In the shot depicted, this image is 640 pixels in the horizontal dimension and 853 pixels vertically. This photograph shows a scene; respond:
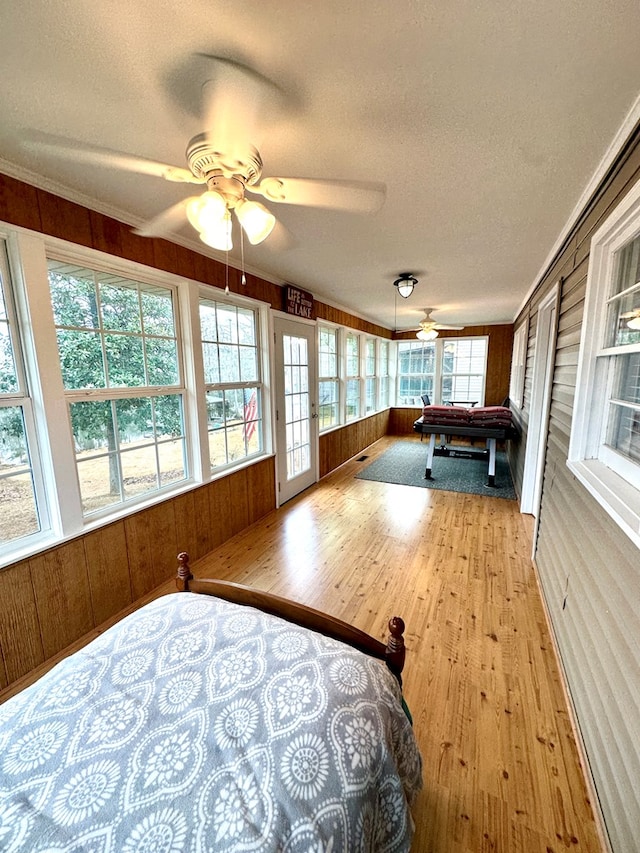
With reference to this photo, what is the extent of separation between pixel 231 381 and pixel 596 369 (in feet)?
8.28

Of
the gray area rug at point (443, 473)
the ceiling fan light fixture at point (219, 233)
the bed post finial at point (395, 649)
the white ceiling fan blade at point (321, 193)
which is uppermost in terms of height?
the white ceiling fan blade at point (321, 193)

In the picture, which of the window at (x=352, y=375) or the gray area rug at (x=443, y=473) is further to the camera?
the window at (x=352, y=375)

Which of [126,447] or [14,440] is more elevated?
[14,440]

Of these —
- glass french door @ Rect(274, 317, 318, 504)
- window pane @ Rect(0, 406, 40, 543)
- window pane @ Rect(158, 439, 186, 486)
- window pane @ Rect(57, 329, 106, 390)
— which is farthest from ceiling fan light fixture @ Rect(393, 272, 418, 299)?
window pane @ Rect(0, 406, 40, 543)

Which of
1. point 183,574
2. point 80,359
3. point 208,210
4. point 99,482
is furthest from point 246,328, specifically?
point 183,574

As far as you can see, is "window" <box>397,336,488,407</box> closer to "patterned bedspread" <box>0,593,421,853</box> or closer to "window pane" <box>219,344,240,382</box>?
"window pane" <box>219,344,240,382</box>

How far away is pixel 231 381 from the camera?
296 centimetres

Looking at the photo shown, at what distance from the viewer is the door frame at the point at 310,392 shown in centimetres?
344

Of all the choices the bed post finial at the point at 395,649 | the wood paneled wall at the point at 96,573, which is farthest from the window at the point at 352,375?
the bed post finial at the point at 395,649

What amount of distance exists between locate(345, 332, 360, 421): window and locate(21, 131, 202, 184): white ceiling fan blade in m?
3.99

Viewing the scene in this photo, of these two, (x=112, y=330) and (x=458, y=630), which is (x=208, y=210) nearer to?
(x=112, y=330)

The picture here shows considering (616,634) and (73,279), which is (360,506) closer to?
(616,634)

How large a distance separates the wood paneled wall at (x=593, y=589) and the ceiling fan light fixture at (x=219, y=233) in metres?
1.48

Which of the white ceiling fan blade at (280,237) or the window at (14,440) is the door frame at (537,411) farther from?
the window at (14,440)
